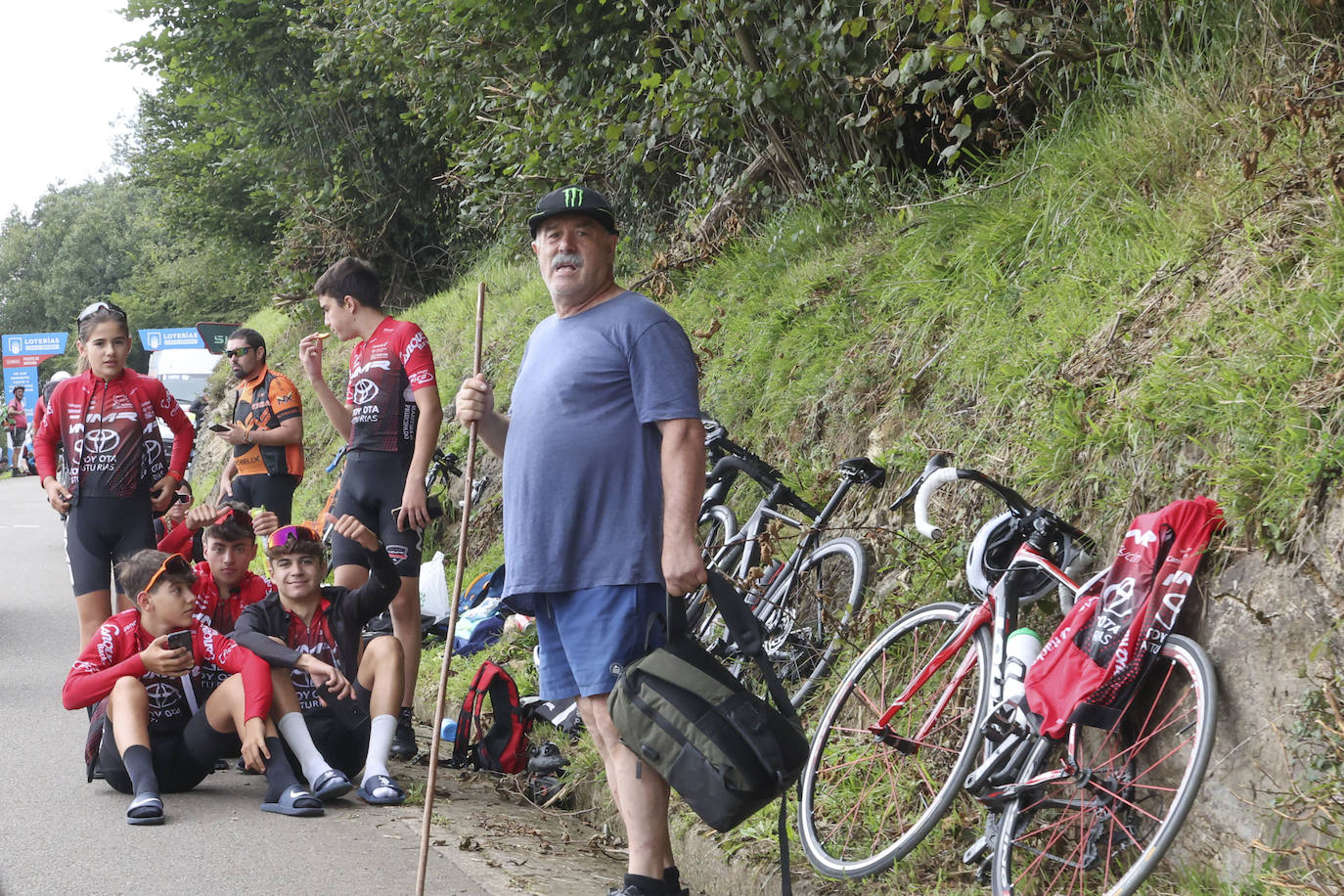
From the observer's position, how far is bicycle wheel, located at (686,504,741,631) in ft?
21.1

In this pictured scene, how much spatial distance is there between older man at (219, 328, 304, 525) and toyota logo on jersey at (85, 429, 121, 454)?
1.05m

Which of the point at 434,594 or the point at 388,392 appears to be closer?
the point at 388,392

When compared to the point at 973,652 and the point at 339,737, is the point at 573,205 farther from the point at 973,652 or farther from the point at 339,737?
the point at 339,737

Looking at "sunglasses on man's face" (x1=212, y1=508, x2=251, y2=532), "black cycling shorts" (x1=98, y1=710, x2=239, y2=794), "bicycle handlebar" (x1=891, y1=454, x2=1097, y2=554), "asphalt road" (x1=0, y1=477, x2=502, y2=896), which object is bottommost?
"asphalt road" (x1=0, y1=477, x2=502, y2=896)

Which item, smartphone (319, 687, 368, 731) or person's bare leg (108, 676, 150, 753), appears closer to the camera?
person's bare leg (108, 676, 150, 753)

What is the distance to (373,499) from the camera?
21.3ft

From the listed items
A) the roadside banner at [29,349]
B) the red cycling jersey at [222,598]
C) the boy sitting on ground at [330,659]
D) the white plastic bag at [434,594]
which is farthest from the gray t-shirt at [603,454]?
the roadside banner at [29,349]

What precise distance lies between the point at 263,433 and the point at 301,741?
2982 millimetres

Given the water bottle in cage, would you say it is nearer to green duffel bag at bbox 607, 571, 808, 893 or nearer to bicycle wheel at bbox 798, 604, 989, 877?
bicycle wheel at bbox 798, 604, 989, 877

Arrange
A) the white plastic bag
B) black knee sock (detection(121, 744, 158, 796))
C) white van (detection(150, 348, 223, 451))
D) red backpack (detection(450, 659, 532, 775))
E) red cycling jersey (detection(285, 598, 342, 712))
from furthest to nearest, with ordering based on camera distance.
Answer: white van (detection(150, 348, 223, 451)) < the white plastic bag < red backpack (detection(450, 659, 532, 775)) < red cycling jersey (detection(285, 598, 342, 712)) < black knee sock (detection(121, 744, 158, 796))

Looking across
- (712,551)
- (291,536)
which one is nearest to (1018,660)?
(712,551)

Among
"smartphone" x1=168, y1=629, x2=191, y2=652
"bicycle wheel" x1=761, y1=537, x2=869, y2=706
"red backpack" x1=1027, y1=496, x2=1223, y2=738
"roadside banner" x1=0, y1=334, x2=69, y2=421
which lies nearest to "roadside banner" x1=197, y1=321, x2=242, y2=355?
"smartphone" x1=168, y1=629, x2=191, y2=652

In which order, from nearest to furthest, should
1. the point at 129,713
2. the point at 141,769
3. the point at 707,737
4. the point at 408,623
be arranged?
the point at 707,737
the point at 141,769
the point at 129,713
the point at 408,623

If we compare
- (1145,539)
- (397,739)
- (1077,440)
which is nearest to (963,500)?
(1077,440)
